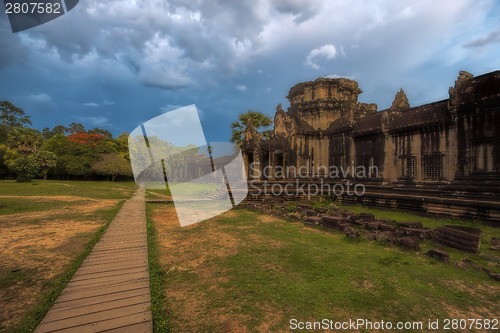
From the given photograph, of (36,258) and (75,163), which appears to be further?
(75,163)

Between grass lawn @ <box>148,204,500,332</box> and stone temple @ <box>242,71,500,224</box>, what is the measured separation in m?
7.82

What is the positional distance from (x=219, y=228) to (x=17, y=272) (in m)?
6.20

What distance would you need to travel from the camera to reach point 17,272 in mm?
5656

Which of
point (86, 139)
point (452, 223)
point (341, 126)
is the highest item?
point (86, 139)

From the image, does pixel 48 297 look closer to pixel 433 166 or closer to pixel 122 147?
pixel 433 166

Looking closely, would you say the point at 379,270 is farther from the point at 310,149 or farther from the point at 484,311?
the point at 310,149

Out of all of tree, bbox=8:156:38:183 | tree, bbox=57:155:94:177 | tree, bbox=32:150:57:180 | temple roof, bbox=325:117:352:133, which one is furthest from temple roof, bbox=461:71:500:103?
tree, bbox=32:150:57:180

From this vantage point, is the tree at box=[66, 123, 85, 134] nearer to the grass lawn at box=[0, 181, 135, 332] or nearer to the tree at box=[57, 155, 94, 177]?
the tree at box=[57, 155, 94, 177]

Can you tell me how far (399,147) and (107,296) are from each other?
60.5 ft

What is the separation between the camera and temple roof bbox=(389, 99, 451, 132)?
14.7m

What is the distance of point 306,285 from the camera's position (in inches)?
193

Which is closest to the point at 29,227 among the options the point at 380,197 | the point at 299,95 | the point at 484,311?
the point at 484,311

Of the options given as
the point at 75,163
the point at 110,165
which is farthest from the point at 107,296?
the point at 75,163

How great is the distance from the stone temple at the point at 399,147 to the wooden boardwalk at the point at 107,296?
13496mm
